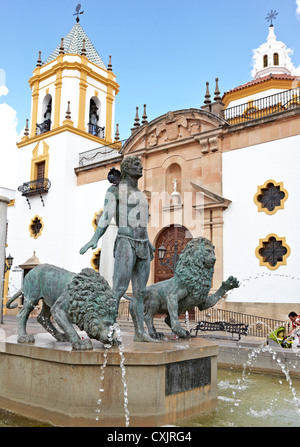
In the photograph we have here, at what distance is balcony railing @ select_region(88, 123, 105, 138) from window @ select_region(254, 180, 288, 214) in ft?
41.2

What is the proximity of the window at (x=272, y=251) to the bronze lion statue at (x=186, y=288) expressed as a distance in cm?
942

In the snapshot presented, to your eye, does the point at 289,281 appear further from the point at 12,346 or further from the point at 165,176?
the point at 12,346

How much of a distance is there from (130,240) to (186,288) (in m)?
0.92

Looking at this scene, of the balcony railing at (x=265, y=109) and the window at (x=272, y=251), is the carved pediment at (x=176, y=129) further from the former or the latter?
the window at (x=272, y=251)

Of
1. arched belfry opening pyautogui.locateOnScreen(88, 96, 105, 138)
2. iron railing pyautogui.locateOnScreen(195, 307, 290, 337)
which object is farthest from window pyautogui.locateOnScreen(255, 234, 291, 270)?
arched belfry opening pyautogui.locateOnScreen(88, 96, 105, 138)

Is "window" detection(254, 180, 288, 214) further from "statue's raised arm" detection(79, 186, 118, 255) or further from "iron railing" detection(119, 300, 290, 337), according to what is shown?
"statue's raised arm" detection(79, 186, 118, 255)

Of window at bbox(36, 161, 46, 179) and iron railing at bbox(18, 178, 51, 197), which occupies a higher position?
window at bbox(36, 161, 46, 179)

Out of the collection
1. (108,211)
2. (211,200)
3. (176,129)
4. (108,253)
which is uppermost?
(176,129)

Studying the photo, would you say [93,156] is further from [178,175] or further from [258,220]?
[258,220]

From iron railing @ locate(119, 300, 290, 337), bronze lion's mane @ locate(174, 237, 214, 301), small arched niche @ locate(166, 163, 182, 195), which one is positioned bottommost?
iron railing @ locate(119, 300, 290, 337)

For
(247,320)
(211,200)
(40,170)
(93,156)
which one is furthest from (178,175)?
(40,170)

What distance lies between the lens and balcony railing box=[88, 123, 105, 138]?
24.2m

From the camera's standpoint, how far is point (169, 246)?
58.1 feet


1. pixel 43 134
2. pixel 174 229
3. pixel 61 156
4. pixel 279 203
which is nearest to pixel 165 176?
pixel 174 229
